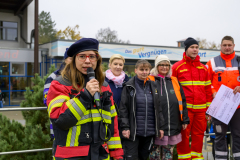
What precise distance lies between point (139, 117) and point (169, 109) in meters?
0.56

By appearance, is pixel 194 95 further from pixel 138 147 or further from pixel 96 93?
pixel 96 93

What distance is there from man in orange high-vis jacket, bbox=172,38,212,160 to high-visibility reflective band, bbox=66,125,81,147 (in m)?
2.62

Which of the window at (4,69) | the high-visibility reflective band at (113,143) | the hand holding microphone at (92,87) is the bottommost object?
the high-visibility reflective band at (113,143)

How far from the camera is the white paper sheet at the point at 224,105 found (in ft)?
13.0

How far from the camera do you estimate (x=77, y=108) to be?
179 centimetres

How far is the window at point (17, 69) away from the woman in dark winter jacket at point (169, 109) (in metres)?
15.0

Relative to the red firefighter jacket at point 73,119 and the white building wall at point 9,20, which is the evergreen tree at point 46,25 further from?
the red firefighter jacket at point 73,119

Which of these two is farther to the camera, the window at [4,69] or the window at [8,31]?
the window at [8,31]

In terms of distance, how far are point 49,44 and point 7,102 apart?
5145 mm

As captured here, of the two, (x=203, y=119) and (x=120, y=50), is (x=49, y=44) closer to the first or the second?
(x=120, y=50)

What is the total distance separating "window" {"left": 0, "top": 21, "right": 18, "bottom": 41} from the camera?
1873cm

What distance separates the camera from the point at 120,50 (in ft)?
61.0

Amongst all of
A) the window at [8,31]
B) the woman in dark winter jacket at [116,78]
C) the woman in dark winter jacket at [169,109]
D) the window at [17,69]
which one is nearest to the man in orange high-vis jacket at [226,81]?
the woman in dark winter jacket at [169,109]

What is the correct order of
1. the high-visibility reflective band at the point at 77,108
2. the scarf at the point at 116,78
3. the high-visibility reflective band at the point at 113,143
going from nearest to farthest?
the high-visibility reflective band at the point at 77,108 → the high-visibility reflective band at the point at 113,143 → the scarf at the point at 116,78
